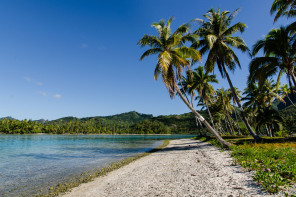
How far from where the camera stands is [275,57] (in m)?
17.7

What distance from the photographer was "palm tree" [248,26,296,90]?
55.3 feet

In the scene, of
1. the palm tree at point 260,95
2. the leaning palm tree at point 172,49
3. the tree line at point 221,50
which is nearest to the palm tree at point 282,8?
the tree line at point 221,50

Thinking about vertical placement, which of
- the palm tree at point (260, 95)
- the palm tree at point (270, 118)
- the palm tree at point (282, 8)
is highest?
the palm tree at point (282, 8)

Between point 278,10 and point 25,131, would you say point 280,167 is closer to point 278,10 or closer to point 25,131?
point 278,10

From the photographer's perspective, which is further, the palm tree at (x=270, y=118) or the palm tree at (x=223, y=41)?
the palm tree at (x=270, y=118)

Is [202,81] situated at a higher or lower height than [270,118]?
higher

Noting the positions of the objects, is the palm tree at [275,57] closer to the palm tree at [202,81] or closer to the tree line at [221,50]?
the tree line at [221,50]

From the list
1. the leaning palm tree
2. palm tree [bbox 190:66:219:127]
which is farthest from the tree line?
palm tree [bbox 190:66:219:127]

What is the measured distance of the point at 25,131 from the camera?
11294 cm

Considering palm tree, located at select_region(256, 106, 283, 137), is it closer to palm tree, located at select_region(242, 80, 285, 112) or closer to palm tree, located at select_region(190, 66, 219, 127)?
palm tree, located at select_region(242, 80, 285, 112)

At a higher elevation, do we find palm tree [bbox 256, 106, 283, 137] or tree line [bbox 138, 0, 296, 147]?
tree line [bbox 138, 0, 296, 147]

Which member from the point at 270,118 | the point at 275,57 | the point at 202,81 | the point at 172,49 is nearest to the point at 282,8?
the point at 275,57

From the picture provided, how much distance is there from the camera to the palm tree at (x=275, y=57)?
16844mm

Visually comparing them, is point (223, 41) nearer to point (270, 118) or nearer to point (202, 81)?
point (202, 81)
